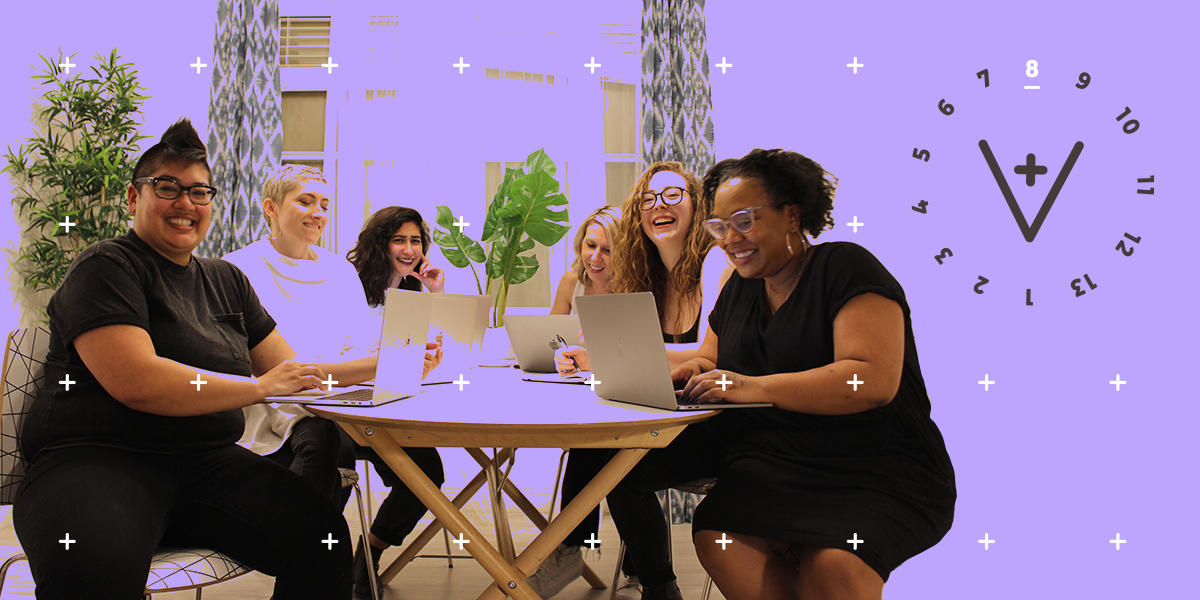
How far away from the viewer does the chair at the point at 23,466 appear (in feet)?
4.92

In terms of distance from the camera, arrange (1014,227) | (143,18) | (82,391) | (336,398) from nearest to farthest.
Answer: (82,391)
(336,398)
(1014,227)
(143,18)

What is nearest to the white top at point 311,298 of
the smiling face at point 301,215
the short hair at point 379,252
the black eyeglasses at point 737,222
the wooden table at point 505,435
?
the smiling face at point 301,215

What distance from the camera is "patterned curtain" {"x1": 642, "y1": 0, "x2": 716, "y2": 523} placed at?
4.30 meters

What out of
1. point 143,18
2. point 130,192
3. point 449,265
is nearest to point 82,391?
point 130,192

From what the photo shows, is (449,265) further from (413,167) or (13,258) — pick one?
(13,258)

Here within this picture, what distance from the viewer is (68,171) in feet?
13.8

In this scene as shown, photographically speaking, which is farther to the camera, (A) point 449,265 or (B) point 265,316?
(A) point 449,265

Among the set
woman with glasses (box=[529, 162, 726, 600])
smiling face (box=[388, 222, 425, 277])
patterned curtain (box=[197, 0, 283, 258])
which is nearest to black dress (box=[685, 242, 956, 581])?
woman with glasses (box=[529, 162, 726, 600])

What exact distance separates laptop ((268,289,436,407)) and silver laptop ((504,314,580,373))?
0.67 m

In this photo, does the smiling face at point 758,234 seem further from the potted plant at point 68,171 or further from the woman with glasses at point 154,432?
the potted plant at point 68,171

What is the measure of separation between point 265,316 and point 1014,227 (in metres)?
2.92

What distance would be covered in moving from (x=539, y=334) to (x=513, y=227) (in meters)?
1.59

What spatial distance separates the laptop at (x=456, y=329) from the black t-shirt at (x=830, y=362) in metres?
0.73

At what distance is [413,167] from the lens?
466cm
